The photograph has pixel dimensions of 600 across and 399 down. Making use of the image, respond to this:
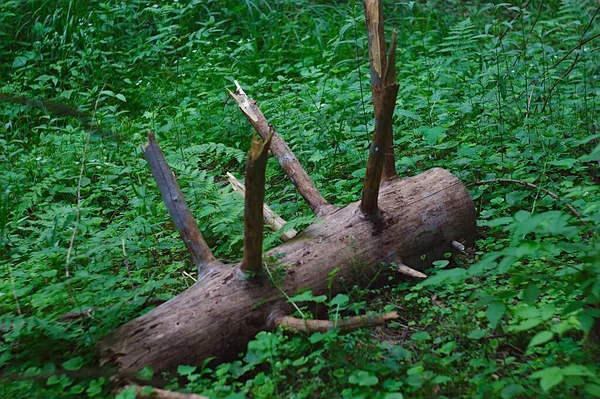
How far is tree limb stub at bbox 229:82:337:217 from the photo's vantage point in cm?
378

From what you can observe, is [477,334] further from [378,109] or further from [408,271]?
[378,109]

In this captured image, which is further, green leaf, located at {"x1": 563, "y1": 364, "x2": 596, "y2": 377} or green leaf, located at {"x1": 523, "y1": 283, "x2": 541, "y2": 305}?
green leaf, located at {"x1": 523, "y1": 283, "x2": 541, "y2": 305}

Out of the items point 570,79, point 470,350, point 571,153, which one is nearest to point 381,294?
point 470,350

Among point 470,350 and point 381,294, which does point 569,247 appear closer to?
point 470,350

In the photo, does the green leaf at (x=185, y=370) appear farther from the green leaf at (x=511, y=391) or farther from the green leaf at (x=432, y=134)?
the green leaf at (x=432, y=134)

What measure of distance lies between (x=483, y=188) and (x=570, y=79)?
203 centimetres

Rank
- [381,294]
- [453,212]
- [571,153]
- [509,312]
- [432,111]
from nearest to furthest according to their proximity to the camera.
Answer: [509,312] < [381,294] < [453,212] < [571,153] < [432,111]

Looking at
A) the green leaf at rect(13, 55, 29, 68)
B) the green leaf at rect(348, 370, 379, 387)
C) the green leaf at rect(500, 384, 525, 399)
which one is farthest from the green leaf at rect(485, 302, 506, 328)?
the green leaf at rect(13, 55, 29, 68)

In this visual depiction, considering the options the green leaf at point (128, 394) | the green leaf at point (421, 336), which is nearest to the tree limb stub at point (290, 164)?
the green leaf at point (421, 336)

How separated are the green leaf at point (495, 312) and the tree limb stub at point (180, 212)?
1.41m

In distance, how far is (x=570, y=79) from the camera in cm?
558

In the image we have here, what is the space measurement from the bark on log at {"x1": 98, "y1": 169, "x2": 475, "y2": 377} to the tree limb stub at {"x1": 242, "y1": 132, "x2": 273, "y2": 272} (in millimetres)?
125

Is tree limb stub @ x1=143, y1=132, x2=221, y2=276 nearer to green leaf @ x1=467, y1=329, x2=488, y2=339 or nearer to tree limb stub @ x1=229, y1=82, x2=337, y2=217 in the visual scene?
tree limb stub @ x1=229, y1=82, x2=337, y2=217

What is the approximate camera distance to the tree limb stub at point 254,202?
2.78m
